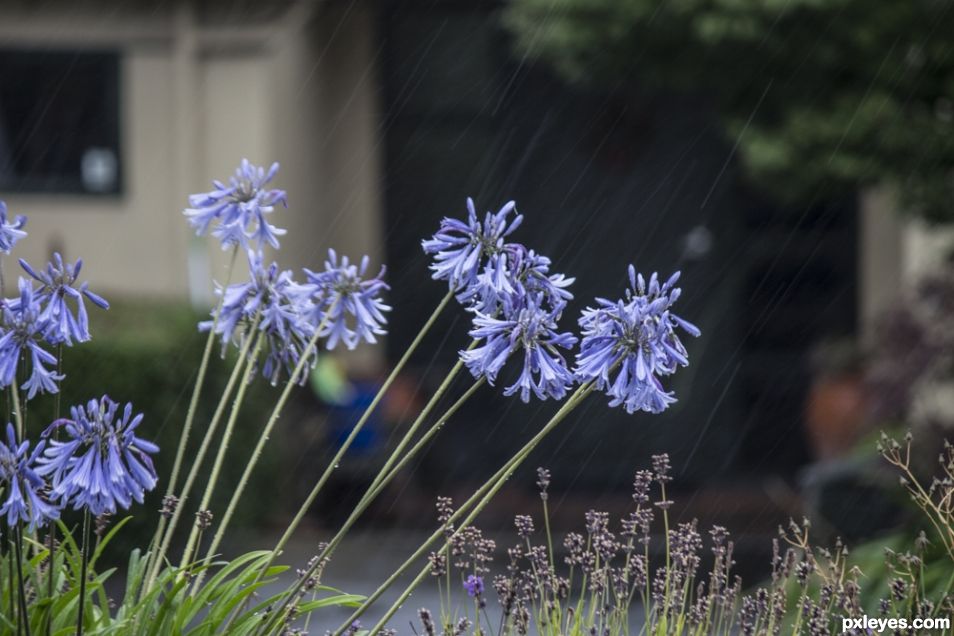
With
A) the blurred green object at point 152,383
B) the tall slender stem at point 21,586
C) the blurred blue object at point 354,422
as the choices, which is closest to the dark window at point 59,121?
the blurred blue object at point 354,422

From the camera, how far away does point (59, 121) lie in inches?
469

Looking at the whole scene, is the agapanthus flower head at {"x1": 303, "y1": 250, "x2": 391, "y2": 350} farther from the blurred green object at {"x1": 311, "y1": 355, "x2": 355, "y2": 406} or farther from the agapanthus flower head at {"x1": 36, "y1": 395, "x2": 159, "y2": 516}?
the blurred green object at {"x1": 311, "y1": 355, "x2": 355, "y2": 406}

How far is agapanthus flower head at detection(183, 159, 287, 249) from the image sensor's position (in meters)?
2.90

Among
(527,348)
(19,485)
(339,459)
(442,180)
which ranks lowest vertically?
(19,485)

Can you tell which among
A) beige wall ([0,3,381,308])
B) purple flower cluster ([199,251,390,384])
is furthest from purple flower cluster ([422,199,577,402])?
beige wall ([0,3,381,308])

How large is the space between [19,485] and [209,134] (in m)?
9.29

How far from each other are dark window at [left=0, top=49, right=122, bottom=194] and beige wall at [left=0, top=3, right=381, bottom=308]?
127mm

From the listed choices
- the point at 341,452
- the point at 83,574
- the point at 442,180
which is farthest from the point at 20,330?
the point at 442,180

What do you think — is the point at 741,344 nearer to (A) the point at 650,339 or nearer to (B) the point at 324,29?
(B) the point at 324,29

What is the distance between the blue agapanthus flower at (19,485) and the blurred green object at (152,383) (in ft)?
15.6

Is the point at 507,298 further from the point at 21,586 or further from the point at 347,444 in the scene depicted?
the point at 21,586

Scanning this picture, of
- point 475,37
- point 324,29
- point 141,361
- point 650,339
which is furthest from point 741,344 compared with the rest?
point 650,339

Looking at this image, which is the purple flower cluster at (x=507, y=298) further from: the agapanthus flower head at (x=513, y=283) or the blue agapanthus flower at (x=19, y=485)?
the blue agapanthus flower at (x=19, y=485)

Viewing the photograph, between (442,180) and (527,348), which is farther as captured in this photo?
(442,180)
